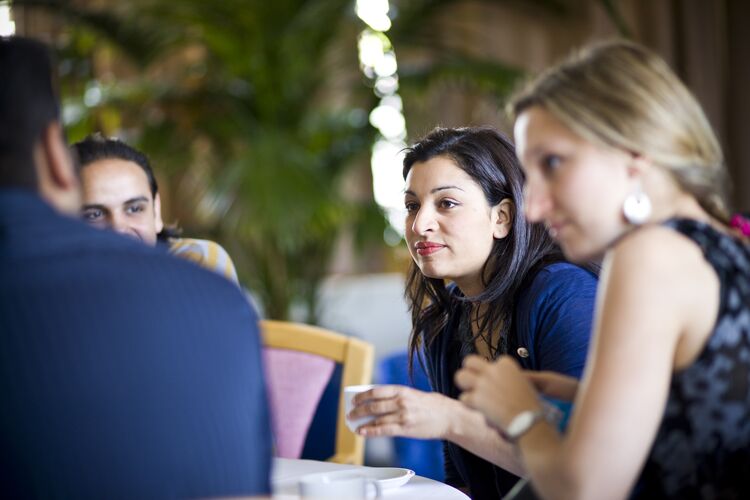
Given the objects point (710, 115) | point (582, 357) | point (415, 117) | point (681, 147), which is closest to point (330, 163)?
point (415, 117)

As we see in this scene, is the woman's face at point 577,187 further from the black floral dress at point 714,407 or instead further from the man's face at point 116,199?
the man's face at point 116,199

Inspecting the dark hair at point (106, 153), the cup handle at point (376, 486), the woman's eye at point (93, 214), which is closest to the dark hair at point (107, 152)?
the dark hair at point (106, 153)

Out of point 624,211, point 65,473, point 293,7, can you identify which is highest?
point 293,7

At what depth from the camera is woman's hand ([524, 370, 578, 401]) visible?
1201 millimetres

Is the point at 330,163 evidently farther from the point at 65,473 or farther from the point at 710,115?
the point at 65,473

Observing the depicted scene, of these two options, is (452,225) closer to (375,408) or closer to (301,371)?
(375,408)

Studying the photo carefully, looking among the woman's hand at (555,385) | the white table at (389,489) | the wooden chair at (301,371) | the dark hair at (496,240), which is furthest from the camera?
the wooden chair at (301,371)

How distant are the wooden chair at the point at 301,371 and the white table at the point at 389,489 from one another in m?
0.82

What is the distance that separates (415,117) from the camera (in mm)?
4734

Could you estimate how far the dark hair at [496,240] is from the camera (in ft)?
6.27

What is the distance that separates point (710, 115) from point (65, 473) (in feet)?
16.0

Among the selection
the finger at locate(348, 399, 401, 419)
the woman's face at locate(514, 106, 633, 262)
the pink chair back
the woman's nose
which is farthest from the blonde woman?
the pink chair back

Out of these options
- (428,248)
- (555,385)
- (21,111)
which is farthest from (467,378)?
(428,248)

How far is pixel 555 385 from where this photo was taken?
47.4 inches
